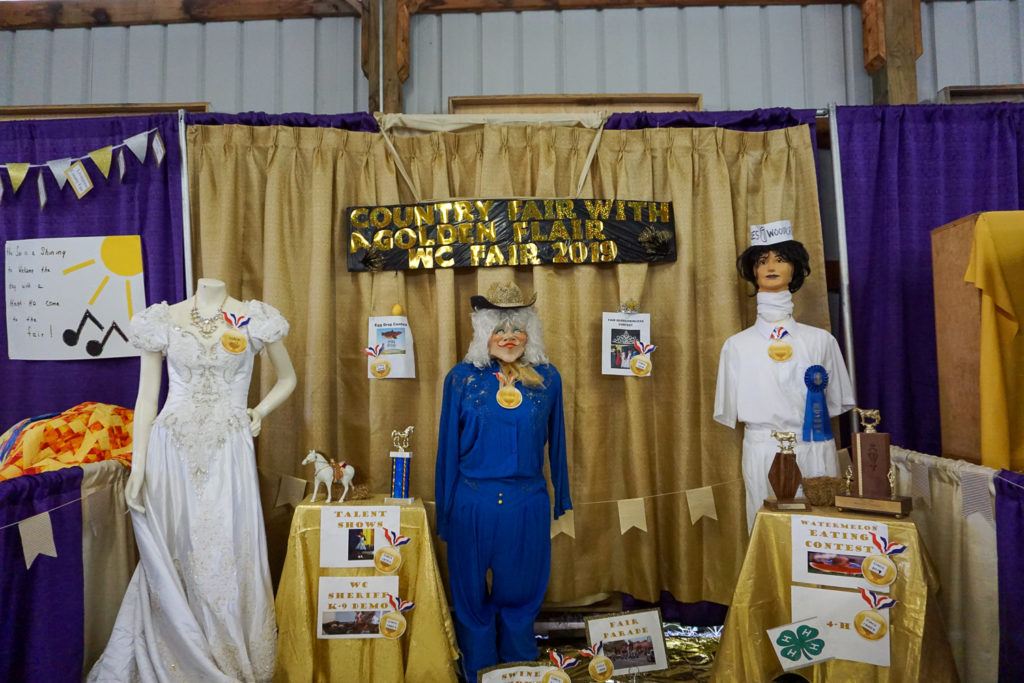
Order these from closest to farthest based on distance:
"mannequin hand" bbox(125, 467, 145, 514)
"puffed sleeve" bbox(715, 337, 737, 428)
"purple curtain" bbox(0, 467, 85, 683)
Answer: "purple curtain" bbox(0, 467, 85, 683)
"mannequin hand" bbox(125, 467, 145, 514)
"puffed sleeve" bbox(715, 337, 737, 428)

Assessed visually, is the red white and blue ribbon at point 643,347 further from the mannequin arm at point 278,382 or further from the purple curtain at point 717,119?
the mannequin arm at point 278,382

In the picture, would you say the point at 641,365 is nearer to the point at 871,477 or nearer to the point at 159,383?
the point at 871,477

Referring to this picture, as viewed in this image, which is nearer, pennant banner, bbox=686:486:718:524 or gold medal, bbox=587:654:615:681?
gold medal, bbox=587:654:615:681

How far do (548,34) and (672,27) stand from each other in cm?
74

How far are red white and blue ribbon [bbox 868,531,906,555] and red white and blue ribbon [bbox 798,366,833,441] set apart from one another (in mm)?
587

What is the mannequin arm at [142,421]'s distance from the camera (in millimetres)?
2389

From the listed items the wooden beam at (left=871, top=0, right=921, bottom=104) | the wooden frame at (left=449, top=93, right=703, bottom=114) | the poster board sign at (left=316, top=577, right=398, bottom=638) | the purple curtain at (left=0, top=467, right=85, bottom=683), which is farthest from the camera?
the wooden frame at (left=449, top=93, right=703, bottom=114)

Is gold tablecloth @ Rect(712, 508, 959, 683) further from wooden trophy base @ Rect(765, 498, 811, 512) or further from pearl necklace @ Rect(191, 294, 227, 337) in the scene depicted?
pearl necklace @ Rect(191, 294, 227, 337)

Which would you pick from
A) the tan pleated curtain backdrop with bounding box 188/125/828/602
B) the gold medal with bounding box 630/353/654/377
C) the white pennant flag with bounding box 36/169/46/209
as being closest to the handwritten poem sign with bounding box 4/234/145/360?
the white pennant flag with bounding box 36/169/46/209

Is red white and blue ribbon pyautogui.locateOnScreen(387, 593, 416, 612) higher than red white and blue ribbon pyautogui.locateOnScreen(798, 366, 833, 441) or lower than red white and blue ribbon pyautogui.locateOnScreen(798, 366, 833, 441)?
lower

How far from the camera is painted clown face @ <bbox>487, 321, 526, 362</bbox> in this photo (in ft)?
8.66


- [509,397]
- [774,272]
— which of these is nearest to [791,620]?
[509,397]

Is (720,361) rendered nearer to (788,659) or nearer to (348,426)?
(788,659)

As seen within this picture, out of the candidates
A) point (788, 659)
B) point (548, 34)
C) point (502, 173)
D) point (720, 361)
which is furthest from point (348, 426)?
point (548, 34)
